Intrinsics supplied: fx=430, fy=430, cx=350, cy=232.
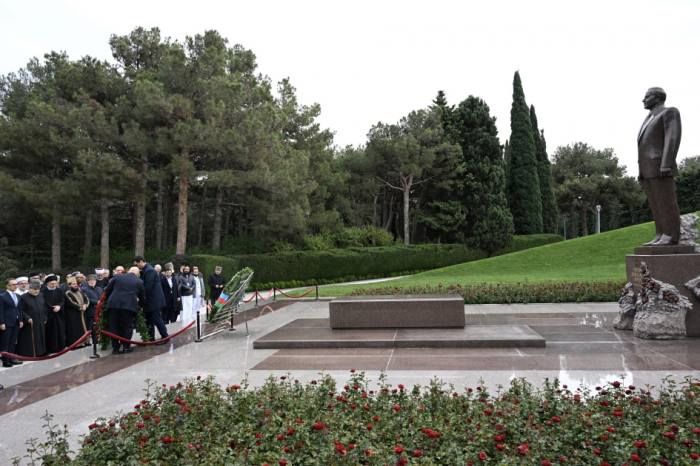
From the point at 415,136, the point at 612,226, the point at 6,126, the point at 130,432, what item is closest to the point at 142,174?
the point at 6,126

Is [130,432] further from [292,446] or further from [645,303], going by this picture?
[645,303]

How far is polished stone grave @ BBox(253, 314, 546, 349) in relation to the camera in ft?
23.5

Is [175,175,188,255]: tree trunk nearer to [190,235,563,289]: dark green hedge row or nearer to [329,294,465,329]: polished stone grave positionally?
[190,235,563,289]: dark green hedge row

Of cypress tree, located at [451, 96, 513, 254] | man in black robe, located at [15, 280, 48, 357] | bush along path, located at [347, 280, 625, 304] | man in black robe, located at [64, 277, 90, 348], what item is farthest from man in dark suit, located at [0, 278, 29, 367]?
cypress tree, located at [451, 96, 513, 254]

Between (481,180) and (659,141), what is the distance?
25.1 meters

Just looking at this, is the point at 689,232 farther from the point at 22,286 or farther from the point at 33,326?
the point at 22,286

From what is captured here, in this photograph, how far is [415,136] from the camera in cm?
3203

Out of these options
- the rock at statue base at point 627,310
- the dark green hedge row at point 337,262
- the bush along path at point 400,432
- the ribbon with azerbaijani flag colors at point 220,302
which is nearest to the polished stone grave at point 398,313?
the ribbon with azerbaijani flag colors at point 220,302

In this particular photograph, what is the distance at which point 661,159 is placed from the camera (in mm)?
7422

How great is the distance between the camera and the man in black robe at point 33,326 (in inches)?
307

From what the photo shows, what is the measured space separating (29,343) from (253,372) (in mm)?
4743

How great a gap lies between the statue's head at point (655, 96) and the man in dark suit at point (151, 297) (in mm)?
9840

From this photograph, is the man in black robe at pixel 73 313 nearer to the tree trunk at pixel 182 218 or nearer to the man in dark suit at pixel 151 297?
the man in dark suit at pixel 151 297

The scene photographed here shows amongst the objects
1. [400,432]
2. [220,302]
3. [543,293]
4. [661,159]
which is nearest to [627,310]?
[661,159]
